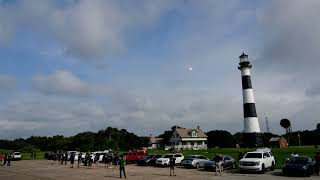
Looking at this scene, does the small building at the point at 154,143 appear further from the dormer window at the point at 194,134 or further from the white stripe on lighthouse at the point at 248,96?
the white stripe on lighthouse at the point at 248,96

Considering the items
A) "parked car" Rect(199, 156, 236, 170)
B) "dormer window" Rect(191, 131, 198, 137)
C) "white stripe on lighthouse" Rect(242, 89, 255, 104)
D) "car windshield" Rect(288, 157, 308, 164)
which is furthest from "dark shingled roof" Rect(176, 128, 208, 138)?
"car windshield" Rect(288, 157, 308, 164)

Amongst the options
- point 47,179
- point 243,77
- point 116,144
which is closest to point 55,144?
point 116,144

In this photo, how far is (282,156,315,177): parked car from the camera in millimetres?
29734

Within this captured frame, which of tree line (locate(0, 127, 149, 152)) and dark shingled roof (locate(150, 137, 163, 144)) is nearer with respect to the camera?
tree line (locate(0, 127, 149, 152))

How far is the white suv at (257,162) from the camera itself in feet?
109

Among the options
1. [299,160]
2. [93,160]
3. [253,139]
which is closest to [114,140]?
[93,160]

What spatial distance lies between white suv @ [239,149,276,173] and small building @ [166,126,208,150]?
267 ft

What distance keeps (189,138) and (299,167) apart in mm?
89747

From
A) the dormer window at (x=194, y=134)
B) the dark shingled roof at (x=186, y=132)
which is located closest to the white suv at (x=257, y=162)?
the dark shingled roof at (x=186, y=132)

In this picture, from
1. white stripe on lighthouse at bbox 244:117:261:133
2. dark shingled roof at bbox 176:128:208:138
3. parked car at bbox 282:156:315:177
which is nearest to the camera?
parked car at bbox 282:156:315:177

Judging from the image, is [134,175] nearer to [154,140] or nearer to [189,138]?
[189,138]

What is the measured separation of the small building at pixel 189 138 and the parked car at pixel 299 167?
280 feet

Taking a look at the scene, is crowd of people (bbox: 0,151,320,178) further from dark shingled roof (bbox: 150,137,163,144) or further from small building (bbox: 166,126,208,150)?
dark shingled roof (bbox: 150,137,163,144)

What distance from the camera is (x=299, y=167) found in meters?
29.8
